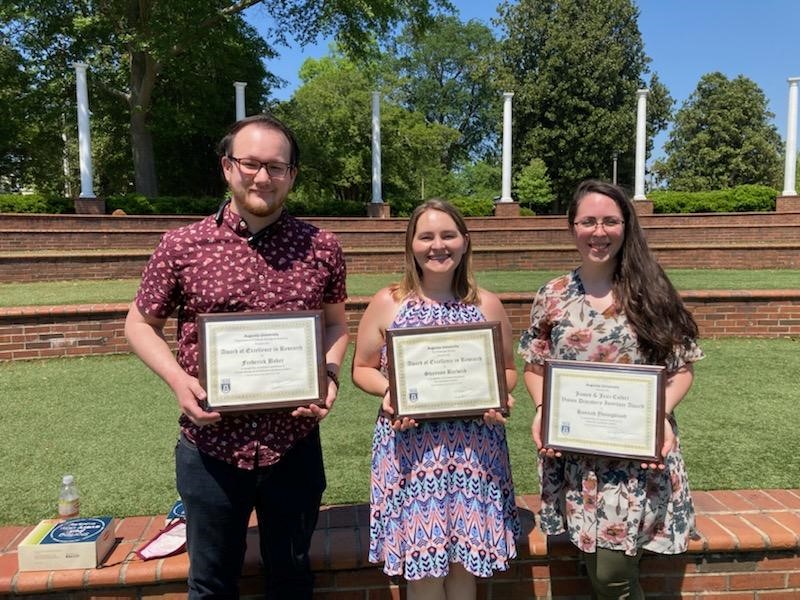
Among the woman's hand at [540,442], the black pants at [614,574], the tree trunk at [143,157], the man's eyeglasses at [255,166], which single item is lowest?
the black pants at [614,574]

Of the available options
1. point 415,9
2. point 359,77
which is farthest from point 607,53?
point 415,9

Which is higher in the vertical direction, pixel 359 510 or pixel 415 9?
pixel 415 9

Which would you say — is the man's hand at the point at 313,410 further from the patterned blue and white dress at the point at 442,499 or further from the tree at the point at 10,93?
the tree at the point at 10,93

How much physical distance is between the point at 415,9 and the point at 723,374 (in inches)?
749

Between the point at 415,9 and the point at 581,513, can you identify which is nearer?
the point at 581,513

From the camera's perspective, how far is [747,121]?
4169 centimetres

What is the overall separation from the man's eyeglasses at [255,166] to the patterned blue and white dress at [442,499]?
0.73m

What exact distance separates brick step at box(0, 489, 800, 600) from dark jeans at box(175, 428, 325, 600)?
1.30ft

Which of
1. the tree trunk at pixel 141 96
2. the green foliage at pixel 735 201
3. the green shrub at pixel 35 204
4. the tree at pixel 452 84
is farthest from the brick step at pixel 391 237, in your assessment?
the tree at pixel 452 84

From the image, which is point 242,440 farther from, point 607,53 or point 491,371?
point 607,53

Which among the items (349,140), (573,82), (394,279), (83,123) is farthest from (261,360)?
(573,82)

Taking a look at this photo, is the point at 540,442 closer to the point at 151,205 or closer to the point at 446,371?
the point at 446,371

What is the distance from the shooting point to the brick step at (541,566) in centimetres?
249

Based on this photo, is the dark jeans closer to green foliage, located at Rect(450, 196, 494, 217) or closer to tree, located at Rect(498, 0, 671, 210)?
green foliage, located at Rect(450, 196, 494, 217)
